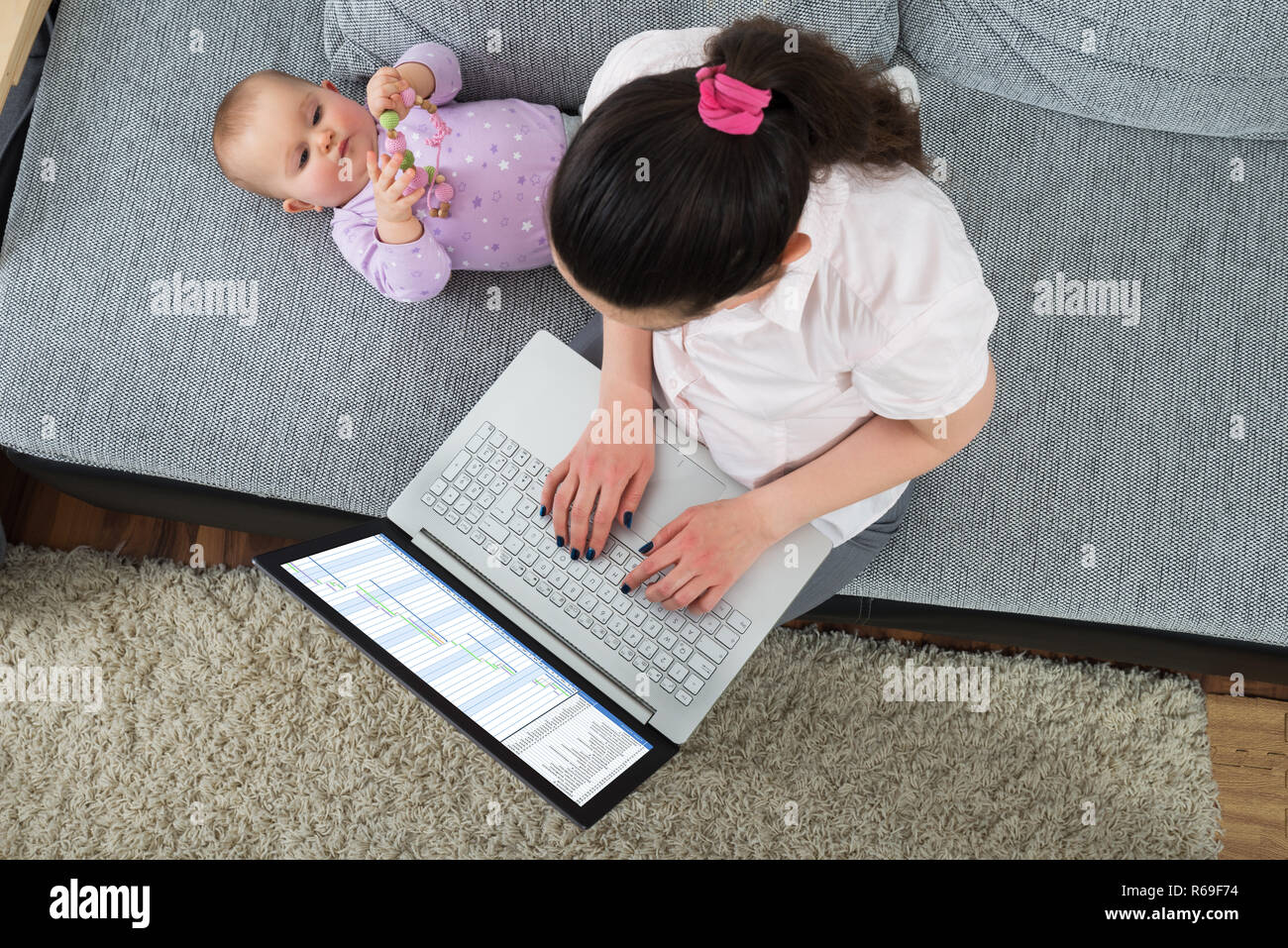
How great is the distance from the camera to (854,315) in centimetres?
80

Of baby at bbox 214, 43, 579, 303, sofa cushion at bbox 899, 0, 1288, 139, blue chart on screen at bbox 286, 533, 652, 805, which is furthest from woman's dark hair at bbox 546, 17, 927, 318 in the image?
sofa cushion at bbox 899, 0, 1288, 139

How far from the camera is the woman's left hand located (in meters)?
0.99

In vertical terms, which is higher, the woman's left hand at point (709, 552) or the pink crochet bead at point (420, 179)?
the pink crochet bead at point (420, 179)

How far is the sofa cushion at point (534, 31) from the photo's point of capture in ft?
3.86

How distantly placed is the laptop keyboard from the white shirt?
0.25m

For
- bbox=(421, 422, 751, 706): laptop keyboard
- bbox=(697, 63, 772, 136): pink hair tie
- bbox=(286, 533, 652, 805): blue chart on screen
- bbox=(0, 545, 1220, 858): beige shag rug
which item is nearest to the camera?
bbox=(697, 63, 772, 136): pink hair tie

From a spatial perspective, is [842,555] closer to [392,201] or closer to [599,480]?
[599,480]

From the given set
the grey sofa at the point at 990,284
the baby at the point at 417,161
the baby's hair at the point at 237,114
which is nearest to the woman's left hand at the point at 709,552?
the grey sofa at the point at 990,284

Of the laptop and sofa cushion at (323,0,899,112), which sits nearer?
the laptop

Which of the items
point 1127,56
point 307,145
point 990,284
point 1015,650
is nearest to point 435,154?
point 307,145

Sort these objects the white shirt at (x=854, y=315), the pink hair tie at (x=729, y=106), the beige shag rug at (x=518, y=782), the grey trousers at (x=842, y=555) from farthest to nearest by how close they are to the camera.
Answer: the beige shag rug at (x=518, y=782) → the grey trousers at (x=842, y=555) → the white shirt at (x=854, y=315) → the pink hair tie at (x=729, y=106)

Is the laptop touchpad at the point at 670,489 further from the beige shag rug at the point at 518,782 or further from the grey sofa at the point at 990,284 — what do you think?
the beige shag rug at the point at 518,782

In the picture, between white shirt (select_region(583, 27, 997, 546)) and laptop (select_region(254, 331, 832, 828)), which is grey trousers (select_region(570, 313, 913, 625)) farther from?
white shirt (select_region(583, 27, 997, 546))

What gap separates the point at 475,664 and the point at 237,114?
83cm
